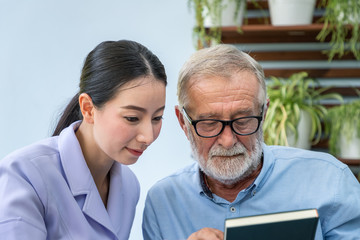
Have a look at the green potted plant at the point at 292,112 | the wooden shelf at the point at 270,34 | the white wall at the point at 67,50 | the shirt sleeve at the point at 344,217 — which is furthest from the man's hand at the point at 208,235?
the white wall at the point at 67,50

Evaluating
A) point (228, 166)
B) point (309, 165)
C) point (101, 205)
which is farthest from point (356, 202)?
point (101, 205)

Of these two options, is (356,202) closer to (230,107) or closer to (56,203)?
(230,107)

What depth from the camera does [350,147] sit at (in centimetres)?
240

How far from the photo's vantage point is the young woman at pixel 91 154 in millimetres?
1221

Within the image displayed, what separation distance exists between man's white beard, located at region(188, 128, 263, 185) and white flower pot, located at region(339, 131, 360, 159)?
1110mm

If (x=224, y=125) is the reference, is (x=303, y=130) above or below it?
below

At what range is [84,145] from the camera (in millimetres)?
1473

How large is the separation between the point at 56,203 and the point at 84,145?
Answer: 0.22m

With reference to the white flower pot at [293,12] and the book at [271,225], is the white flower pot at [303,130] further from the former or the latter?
the book at [271,225]

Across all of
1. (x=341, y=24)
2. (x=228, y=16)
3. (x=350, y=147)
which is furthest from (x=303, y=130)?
(x=228, y=16)

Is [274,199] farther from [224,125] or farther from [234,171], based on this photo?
[224,125]

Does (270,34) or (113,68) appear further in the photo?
(270,34)

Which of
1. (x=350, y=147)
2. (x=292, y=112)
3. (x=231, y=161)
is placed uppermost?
(x=231, y=161)

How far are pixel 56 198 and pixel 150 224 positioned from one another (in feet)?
1.07
